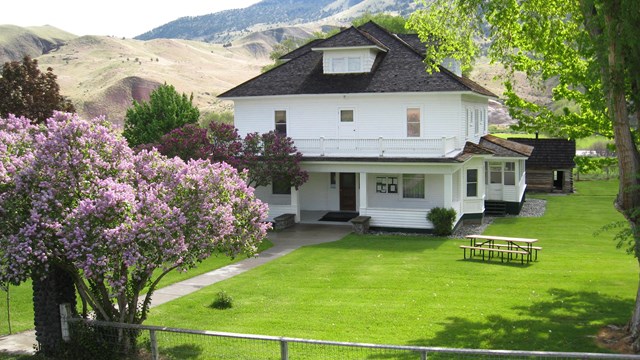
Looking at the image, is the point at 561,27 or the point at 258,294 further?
the point at 258,294

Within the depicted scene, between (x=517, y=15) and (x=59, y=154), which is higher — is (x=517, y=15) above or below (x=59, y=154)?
above

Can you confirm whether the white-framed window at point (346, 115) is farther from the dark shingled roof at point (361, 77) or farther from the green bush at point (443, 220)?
the green bush at point (443, 220)

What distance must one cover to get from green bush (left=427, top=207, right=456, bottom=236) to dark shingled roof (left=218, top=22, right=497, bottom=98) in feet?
18.9

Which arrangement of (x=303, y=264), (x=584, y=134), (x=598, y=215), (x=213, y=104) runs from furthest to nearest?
(x=213, y=104) → (x=598, y=215) → (x=303, y=264) → (x=584, y=134)

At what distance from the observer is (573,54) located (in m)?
16.7

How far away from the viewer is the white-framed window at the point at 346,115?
32.9 metres


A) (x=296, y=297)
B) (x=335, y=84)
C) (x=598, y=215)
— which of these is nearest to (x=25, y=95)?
(x=335, y=84)

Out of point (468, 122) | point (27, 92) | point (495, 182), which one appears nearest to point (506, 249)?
point (468, 122)

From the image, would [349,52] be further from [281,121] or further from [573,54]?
[573,54]

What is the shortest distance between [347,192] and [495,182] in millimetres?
9287

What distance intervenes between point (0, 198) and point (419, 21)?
45.3ft

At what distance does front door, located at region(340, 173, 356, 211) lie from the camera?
114 feet

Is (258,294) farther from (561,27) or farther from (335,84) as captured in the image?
(335,84)

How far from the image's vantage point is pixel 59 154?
12141 mm
